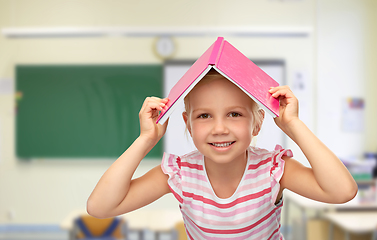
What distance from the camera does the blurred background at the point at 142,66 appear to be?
3.10 metres

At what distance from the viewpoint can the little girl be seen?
0.61m

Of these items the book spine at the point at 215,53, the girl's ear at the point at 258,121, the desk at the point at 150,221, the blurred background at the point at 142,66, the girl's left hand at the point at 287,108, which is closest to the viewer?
the book spine at the point at 215,53

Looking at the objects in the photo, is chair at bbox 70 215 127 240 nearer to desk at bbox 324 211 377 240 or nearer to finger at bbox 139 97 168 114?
desk at bbox 324 211 377 240

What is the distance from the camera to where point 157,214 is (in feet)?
8.30

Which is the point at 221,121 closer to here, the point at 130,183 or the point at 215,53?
the point at 215,53

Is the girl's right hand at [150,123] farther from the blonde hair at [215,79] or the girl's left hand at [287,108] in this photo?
the girl's left hand at [287,108]

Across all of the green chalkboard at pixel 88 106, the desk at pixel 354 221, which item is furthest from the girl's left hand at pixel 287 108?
the green chalkboard at pixel 88 106

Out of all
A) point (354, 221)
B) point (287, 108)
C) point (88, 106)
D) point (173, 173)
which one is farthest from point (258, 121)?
point (88, 106)

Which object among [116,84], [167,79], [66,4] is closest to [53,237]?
[116,84]

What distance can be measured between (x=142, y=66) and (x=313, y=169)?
270 cm

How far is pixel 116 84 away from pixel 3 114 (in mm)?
1236

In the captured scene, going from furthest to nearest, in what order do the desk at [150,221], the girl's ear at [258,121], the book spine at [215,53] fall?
the desk at [150,221] → the girl's ear at [258,121] → the book spine at [215,53]

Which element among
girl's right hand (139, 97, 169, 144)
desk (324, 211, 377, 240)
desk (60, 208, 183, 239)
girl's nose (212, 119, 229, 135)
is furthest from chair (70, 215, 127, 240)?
girl's nose (212, 119, 229, 135)

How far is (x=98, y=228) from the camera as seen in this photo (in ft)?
7.53
